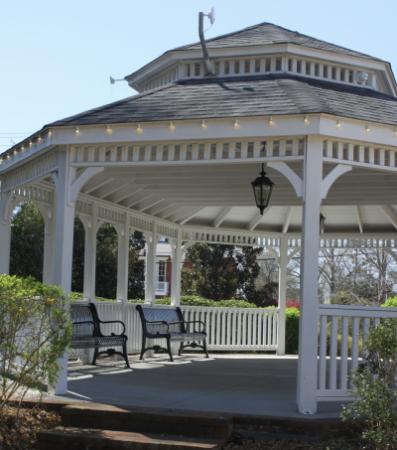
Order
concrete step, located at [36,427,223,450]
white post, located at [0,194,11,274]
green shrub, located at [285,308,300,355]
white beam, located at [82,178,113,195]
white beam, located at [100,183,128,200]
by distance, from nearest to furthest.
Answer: concrete step, located at [36,427,223,450]
white post, located at [0,194,11,274]
white beam, located at [82,178,113,195]
white beam, located at [100,183,128,200]
green shrub, located at [285,308,300,355]

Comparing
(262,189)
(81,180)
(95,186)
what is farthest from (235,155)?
(95,186)

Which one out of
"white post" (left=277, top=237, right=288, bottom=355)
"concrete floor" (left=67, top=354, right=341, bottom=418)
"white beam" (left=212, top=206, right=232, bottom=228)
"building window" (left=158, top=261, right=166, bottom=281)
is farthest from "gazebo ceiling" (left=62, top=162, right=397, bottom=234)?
"building window" (left=158, top=261, right=166, bottom=281)

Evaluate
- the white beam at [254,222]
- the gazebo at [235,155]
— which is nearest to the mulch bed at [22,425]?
the gazebo at [235,155]

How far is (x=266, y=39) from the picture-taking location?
1154cm

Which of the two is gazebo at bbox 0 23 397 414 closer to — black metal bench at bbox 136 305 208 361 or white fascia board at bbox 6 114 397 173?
white fascia board at bbox 6 114 397 173

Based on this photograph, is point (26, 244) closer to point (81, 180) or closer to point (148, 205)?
point (148, 205)

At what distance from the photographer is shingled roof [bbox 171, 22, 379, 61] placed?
36.8 ft

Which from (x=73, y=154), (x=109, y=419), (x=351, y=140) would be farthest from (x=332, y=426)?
(x=73, y=154)

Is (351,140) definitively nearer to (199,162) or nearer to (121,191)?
(199,162)

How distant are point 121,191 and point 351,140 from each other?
5805 millimetres

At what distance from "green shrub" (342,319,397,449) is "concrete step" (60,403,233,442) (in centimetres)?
122

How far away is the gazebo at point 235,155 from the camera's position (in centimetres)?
798

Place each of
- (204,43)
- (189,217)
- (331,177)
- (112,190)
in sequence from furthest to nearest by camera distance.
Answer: (189,217) < (112,190) < (204,43) < (331,177)

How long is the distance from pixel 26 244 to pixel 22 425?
21473 mm
